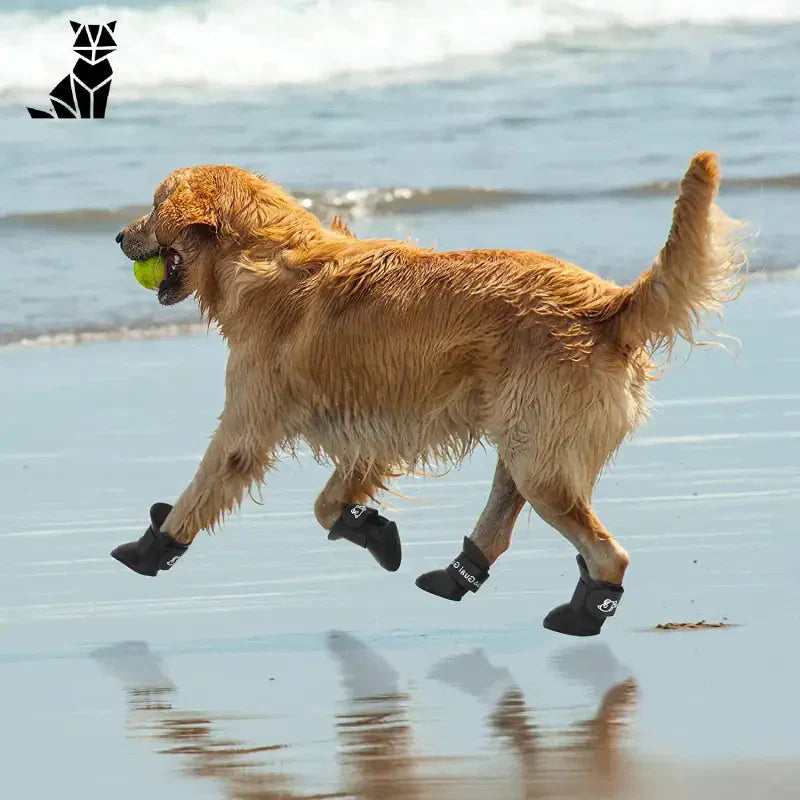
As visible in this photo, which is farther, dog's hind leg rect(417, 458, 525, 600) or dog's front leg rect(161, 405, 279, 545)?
dog's front leg rect(161, 405, 279, 545)

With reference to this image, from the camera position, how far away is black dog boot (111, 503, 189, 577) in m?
5.68

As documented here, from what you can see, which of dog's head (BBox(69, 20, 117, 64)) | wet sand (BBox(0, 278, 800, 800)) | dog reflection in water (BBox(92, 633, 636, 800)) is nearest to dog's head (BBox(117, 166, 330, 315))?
wet sand (BBox(0, 278, 800, 800))

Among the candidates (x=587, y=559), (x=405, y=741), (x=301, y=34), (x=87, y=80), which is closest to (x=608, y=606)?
(x=587, y=559)

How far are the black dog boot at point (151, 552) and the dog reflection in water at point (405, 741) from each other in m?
0.65

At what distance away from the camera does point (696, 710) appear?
4.30 m

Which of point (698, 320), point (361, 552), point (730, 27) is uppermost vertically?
point (730, 27)

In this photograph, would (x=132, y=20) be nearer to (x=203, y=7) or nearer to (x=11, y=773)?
(x=203, y=7)

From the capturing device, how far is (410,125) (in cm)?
1923

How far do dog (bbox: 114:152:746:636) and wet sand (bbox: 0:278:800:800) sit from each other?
0.77 ft

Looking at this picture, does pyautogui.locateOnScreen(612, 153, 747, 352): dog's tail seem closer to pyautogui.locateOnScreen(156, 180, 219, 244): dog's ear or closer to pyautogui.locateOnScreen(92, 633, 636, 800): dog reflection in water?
pyautogui.locateOnScreen(92, 633, 636, 800): dog reflection in water

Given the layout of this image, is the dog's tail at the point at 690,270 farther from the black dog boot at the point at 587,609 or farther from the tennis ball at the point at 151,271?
the tennis ball at the point at 151,271

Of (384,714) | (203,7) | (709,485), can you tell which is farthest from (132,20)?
(384,714)

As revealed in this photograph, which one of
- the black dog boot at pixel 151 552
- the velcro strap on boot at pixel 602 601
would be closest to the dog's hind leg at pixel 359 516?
the black dog boot at pixel 151 552

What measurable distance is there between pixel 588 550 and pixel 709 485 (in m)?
1.68
